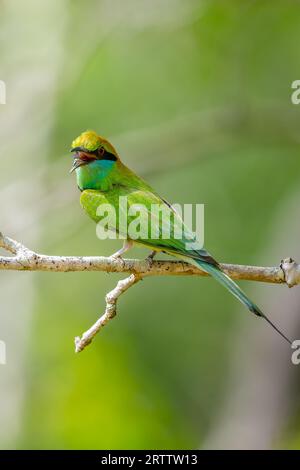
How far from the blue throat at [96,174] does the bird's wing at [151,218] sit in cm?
4

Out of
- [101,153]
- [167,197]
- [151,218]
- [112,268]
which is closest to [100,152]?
[101,153]

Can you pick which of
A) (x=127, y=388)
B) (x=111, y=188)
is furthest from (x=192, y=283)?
(x=111, y=188)

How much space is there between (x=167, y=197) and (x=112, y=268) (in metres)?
6.02

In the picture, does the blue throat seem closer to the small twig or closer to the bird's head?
the bird's head

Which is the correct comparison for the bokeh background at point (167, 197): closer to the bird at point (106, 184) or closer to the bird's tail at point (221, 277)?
the bird at point (106, 184)

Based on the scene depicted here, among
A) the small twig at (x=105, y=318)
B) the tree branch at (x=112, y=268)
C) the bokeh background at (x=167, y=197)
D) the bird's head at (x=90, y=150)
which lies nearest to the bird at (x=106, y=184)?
the bird's head at (x=90, y=150)

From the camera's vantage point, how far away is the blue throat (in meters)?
4.91

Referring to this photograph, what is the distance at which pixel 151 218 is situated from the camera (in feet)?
15.2

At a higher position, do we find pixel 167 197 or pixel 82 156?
pixel 167 197

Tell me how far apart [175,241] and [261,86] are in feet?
21.4

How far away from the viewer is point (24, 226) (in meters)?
8.11

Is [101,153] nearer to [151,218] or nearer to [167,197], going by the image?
[151,218]

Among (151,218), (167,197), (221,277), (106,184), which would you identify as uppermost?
(167,197)

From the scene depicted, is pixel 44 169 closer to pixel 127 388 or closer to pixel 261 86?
pixel 127 388
